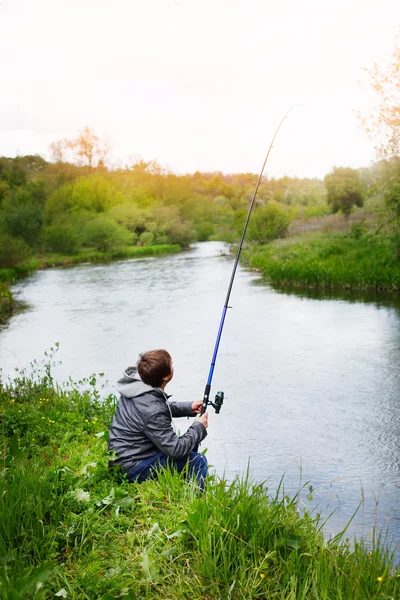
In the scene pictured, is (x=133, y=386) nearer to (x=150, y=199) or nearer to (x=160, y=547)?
(x=160, y=547)

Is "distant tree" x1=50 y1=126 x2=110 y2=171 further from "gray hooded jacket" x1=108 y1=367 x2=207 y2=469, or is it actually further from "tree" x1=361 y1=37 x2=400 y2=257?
"gray hooded jacket" x1=108 y1=367 x2=207 y2=469

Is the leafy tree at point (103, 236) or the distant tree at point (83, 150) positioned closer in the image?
the leafy tree at point (103, 236)

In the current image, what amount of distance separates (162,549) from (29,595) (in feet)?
2.43

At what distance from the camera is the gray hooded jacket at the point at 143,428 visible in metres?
3.76

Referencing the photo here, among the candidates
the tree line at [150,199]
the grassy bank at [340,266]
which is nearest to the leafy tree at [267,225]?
the tree line at [150,199]

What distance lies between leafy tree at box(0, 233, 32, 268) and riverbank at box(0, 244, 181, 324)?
0.29 metres

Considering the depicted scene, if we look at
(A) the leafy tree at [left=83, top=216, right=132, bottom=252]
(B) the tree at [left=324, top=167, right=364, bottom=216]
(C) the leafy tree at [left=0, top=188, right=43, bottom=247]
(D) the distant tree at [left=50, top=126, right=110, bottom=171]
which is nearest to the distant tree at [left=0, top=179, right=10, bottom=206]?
(A) the leafy tree at [left=83, top=216, right=132, bottom=252]

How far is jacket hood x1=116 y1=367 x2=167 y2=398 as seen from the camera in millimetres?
3785

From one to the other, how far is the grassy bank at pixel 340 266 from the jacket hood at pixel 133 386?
510 inches

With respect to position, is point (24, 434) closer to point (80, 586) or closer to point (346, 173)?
point (80, 586)

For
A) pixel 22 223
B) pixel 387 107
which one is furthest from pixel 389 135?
pixel 22 223

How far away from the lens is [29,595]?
2.69m

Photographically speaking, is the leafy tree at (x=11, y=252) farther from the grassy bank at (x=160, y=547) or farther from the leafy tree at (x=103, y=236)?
the grassy bank at (x=160, y=547)

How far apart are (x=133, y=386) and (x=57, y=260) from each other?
31.0 m
